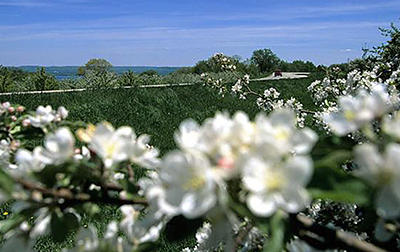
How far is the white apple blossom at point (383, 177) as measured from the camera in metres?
0.59

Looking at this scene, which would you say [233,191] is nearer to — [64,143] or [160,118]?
[64,143]

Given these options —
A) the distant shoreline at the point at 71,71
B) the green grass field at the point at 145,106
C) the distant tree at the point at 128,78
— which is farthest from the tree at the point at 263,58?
the green grass field at the point at 145,106

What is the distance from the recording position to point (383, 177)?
599mm

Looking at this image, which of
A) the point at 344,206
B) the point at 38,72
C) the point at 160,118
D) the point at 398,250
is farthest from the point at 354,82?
the point at 38,72

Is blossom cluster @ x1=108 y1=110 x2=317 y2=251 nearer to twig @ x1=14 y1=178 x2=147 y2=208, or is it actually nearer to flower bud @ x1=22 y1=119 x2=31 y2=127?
twig @ x1=14 y1=178 x2=147 y2=208

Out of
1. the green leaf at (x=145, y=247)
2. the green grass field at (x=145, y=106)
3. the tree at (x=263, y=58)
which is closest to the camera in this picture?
the green leaf at (x=145, y=247)

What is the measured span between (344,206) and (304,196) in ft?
3.67

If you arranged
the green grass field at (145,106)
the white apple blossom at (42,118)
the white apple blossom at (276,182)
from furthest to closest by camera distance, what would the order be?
1. the green grass field at (145,106)
2. the white apple blossom at (42,118)
3. the white apple blossom at (276,182)

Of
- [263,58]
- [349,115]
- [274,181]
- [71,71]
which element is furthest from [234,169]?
[71,71]

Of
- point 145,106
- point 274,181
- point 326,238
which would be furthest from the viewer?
point 145,106

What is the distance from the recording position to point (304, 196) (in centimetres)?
59

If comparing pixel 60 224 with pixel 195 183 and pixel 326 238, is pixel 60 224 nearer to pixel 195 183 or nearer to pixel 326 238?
pixel 195 183

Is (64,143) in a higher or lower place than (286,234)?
higher

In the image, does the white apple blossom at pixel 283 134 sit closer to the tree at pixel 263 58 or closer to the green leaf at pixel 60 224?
Result: the green leaf at pixel 60 224
